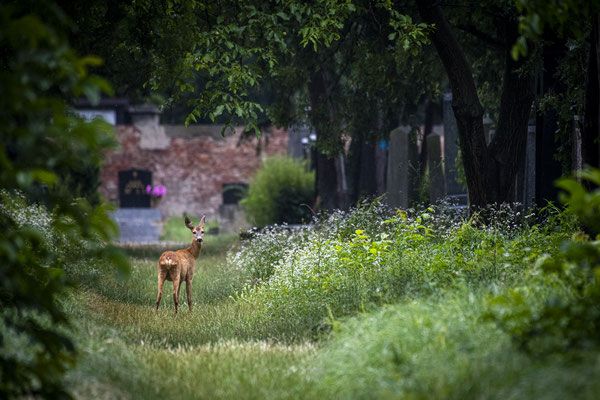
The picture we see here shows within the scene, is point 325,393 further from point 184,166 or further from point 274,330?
point 184,166

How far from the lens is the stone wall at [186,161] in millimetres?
30172

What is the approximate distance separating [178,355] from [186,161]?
963 inches

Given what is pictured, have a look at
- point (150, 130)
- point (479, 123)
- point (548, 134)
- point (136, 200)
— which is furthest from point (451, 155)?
point (136, 200)

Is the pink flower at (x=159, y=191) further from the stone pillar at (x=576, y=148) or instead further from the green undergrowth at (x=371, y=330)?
the stone pillar at (x=576, y=148)

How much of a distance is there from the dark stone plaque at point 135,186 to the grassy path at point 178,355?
2077 centimetres

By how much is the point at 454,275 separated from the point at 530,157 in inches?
236

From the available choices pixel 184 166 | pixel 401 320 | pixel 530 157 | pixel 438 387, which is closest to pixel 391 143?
pixel 530 157

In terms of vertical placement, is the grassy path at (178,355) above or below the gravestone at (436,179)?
below

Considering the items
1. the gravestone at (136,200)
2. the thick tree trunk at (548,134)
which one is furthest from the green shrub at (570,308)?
the gravestone at (136,200)

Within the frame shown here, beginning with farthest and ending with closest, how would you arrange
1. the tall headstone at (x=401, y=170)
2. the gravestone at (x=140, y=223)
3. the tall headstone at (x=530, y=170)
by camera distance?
1. the gravestone at (x=140, y=223)
2. the tall headstone at (x=401, y=170)
3. the tall headstone at (x=530, y=170)

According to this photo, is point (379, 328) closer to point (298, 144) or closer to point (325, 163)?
point (325, 163)

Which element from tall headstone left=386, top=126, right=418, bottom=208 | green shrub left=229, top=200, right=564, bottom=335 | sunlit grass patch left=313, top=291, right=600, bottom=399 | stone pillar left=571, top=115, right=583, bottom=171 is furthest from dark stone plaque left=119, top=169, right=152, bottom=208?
sunlit grass patch left=313, top=291, right=600, bottom=399

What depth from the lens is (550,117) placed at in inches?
432

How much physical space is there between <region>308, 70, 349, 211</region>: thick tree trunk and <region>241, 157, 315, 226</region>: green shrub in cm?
130
